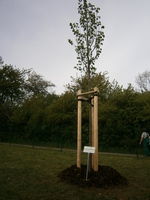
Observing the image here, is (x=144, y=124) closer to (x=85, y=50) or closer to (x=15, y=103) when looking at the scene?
(x=85, y=50)

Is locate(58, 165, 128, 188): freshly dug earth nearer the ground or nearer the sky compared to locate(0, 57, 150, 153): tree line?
nearer the ground

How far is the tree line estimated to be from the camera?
1345 cm

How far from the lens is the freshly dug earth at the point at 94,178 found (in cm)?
464

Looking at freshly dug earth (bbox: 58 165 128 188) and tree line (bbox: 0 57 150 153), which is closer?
freshly dug earth (bbox: 58 165 128 188)

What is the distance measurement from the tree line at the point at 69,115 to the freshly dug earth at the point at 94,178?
22.4ft

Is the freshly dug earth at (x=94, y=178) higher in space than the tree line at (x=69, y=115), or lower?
lower

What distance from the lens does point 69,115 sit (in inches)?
671

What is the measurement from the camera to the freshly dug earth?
4.64 m

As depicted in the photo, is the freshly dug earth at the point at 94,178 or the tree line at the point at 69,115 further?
the tree line at the point at 69,115

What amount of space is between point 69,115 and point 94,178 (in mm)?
12279

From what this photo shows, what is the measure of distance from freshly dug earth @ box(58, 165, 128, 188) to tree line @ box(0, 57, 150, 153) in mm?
6824

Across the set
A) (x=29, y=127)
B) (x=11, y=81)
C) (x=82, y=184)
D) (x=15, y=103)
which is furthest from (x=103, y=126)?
(x=15, y=103)

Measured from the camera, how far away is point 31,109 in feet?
66.6

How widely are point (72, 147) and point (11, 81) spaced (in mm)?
12378
